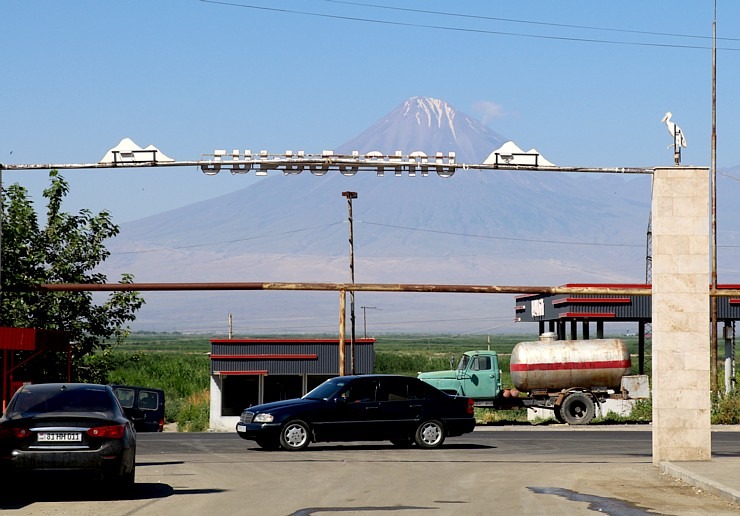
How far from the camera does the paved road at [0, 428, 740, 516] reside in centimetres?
1617

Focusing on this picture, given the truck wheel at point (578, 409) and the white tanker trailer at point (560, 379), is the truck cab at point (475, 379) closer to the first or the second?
Answer: the white tanker trailer at point (560, 379)

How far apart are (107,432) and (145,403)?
2830 cm

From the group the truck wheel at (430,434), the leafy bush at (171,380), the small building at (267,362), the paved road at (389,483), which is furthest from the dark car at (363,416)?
the leafy bush at (171,380)

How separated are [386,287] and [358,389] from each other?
3.41m

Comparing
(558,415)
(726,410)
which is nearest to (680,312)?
(726,410)

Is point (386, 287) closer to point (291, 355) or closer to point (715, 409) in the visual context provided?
point (715, 409)

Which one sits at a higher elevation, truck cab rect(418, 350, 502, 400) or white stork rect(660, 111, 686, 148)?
white stork rect(660, 111, 686, 148)

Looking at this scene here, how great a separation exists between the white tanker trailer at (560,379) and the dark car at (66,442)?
1098 inches

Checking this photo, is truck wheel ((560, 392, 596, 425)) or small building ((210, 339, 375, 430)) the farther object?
small building ((210, 339, 375, 430))

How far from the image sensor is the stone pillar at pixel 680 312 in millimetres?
22938

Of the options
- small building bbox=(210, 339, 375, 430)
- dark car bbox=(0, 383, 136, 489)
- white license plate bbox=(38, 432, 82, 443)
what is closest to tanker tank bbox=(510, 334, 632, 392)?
small building bbox=(210, 339, 375, 430)

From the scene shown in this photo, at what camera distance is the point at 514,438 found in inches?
1283

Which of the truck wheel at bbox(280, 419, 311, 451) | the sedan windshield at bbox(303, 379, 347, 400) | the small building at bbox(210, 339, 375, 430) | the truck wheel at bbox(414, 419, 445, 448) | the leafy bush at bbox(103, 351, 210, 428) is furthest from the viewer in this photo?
the leafy bush at bbox(103, 351, 210, 428)

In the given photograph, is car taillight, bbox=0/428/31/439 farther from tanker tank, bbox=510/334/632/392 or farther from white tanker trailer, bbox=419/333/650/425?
tanker tank, bbox=510/334/632/392
